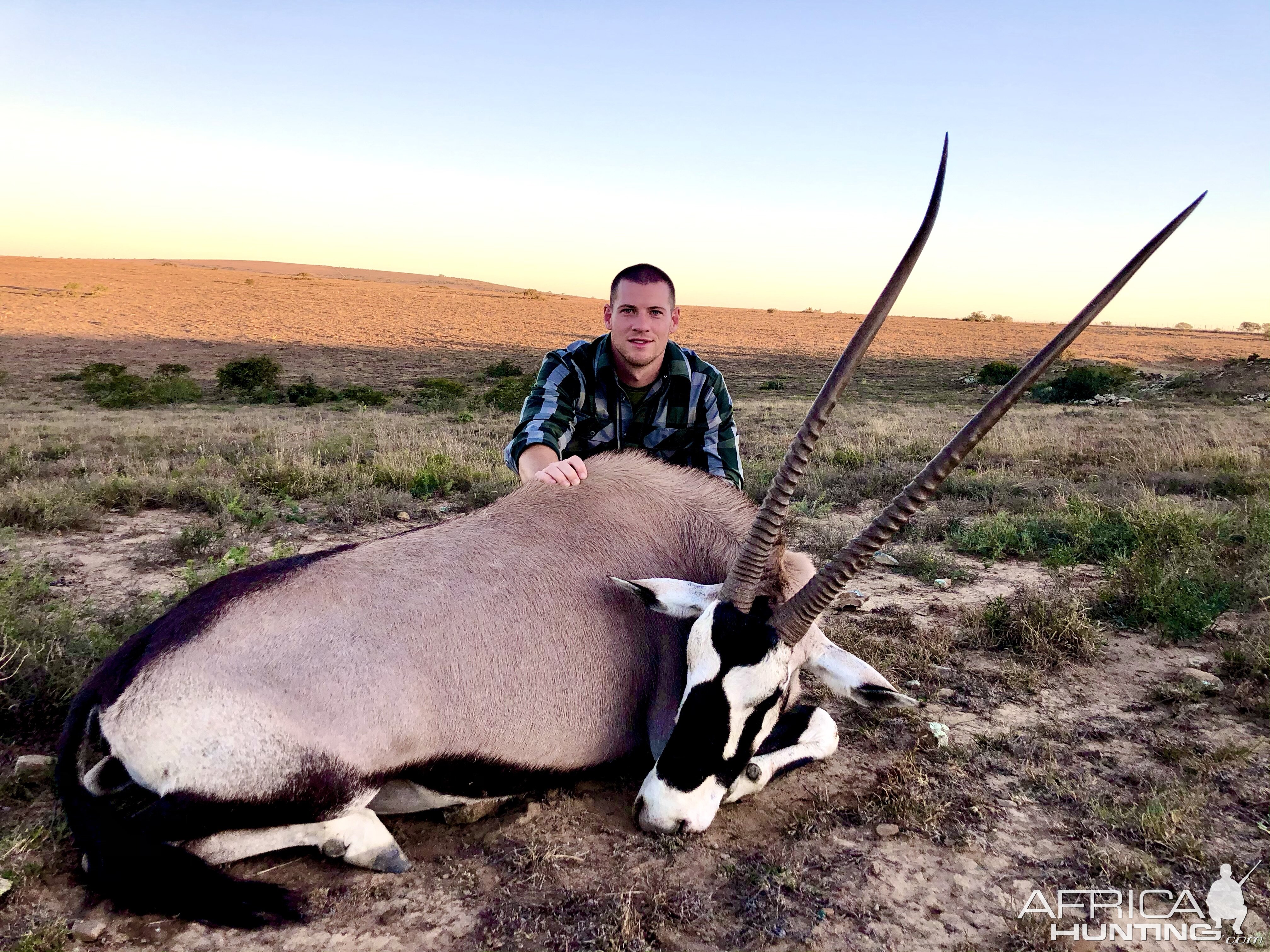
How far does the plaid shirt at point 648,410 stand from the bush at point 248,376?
24.8 meters

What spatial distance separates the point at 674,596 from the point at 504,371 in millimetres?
30527

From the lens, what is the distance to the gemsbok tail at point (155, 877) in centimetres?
251

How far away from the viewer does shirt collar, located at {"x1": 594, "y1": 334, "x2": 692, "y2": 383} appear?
Answer: 211 inches

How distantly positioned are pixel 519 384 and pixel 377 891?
22.4 meters

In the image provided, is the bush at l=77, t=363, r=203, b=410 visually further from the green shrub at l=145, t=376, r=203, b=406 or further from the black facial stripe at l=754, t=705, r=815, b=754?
the black facial stripe at l=754, t=705, r=815, b=754

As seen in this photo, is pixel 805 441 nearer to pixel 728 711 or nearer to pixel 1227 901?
pixel 728 711

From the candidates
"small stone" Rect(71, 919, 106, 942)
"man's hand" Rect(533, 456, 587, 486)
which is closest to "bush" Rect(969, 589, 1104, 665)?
"man's hand" Rect(533, 456, 587, 486)

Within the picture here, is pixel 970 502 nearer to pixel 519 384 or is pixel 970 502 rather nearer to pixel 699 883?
pixel 699 883

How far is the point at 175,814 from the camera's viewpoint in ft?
8.54

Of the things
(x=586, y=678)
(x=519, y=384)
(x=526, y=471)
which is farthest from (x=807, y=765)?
(x=519, y=384)

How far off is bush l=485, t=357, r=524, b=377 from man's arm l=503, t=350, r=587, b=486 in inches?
1039

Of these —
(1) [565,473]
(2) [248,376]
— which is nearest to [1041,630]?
(1) [565,473]

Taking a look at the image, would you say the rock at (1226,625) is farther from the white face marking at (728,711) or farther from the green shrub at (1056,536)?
the white face marking at (728,711)

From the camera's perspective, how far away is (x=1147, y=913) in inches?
108
